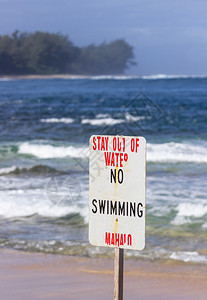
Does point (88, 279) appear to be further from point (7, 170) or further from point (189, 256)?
point (7, 170)

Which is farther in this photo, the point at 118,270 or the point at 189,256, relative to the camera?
the point at 189,256

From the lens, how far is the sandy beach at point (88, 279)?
5.00 meters

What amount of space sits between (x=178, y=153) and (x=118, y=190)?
1311 centimetres

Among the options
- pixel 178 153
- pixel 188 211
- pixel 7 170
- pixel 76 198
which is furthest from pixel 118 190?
pixel 178 153

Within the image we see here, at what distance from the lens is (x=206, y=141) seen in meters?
20.5

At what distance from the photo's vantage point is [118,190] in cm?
315

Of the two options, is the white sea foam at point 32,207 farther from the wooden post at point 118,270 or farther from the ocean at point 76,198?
the wooden post at point 118,270

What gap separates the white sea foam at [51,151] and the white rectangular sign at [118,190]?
42.5 ft

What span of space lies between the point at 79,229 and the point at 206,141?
1364cm

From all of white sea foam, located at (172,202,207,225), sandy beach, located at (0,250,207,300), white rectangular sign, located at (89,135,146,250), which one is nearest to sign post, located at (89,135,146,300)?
white rectangular sign, located at (89,135,146,250)

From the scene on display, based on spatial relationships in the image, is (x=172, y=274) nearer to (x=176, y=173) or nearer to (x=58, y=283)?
(x=58, y=283)

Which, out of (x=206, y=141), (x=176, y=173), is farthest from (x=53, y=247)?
(x=206, y=141)

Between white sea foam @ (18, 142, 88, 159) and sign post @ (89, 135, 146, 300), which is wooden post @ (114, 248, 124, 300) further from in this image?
white sea foam @ (18, 142, 88, 159)

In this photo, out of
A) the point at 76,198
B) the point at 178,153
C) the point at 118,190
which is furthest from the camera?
the point at 178,153
